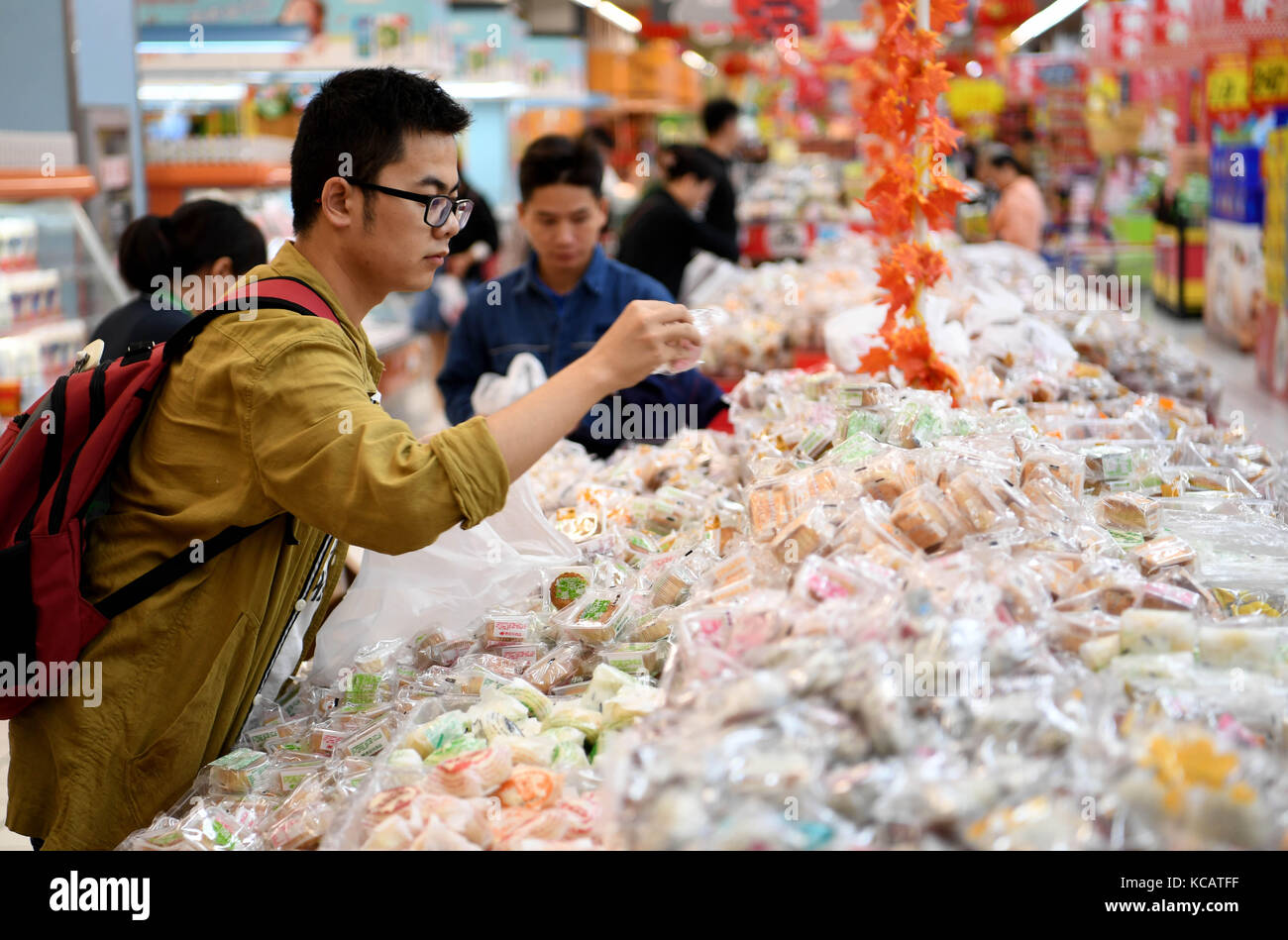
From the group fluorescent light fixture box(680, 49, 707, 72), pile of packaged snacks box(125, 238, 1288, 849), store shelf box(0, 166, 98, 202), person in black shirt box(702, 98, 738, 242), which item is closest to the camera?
pile of packaged snacks box(125, 238, 1288, 849)

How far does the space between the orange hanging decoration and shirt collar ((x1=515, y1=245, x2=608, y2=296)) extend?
1168 millimetres

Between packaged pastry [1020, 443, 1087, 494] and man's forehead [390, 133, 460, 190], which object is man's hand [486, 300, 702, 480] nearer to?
man's forehead [390, 133, 460, 190]

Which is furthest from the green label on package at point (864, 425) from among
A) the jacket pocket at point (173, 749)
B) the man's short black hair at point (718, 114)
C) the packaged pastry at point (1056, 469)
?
the man's short black hair at point (718, 114)

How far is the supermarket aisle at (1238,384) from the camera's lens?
839 centimetres

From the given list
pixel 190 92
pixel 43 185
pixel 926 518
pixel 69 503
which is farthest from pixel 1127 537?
pixel 190 92

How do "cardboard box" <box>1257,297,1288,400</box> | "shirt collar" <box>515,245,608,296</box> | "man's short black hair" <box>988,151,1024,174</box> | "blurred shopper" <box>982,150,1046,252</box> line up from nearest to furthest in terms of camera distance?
"shirt collar" <box>515,245,608,296</box>, "cardboard box" <box>1257,297,1288,400</box>, "blurred shopper" <box>982,150,1046,252</box>, "man's short black hair" <box>988,151,1024,174</box>

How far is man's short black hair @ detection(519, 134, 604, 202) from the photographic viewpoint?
12.9ft

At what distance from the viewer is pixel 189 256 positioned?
3764mm

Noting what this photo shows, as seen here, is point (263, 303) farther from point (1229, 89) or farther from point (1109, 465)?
point (1229, 89)

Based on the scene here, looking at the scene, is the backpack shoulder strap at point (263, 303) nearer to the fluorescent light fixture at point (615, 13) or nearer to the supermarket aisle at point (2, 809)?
the supermarket aisle at point (2, 809)

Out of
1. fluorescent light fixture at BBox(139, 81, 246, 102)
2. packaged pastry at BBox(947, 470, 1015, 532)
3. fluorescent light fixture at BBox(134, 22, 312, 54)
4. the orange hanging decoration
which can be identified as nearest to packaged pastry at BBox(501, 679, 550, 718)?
packaged pastry at BBox(947, 470, 1015, 532)

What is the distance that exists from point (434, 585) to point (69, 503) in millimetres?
861

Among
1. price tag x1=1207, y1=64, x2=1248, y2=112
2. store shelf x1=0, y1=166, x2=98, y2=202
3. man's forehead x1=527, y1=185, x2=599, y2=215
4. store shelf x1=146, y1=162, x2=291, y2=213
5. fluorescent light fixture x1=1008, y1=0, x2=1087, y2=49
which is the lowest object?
man's forehead x1=527, y1=185, x2=599, y2=215

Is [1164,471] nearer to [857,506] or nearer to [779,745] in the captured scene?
[857,506]
